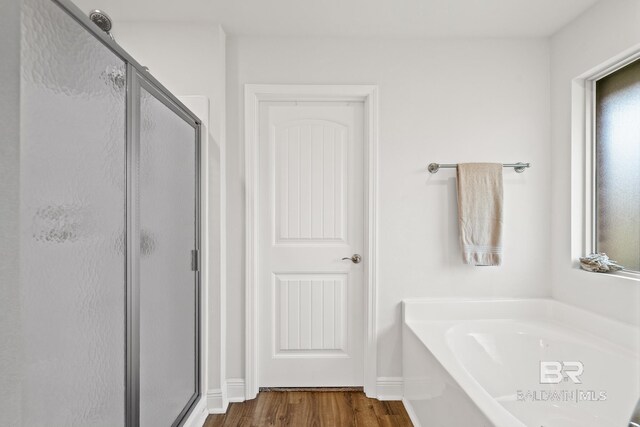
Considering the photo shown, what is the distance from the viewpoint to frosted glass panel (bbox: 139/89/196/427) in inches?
56.2

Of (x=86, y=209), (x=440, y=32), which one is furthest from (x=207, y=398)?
(x=440, y=32)

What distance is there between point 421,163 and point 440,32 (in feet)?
2.76

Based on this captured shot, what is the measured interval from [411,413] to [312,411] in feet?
1.93

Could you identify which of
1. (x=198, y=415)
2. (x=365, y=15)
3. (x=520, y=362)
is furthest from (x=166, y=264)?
(x=520, y=362)

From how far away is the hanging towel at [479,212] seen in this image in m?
2.30

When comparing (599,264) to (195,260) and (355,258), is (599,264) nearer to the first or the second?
(355,258)

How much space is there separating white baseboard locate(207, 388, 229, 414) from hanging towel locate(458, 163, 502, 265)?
5.72 feet

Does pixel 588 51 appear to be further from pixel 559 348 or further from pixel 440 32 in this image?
pixel 559 348

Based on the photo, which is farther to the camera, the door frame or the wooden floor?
the door frame

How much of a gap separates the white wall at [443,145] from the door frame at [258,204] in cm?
6

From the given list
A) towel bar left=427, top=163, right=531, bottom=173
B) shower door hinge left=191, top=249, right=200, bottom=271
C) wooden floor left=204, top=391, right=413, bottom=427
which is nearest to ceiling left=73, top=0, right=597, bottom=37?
towel bar left=427, top=163, right=531, bottom=173

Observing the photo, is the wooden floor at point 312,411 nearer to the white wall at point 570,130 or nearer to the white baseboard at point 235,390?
the white baseboard at point 235,390

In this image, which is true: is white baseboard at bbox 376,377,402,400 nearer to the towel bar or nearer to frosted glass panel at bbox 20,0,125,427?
the towel bar

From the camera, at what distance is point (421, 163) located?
7.86 ft
